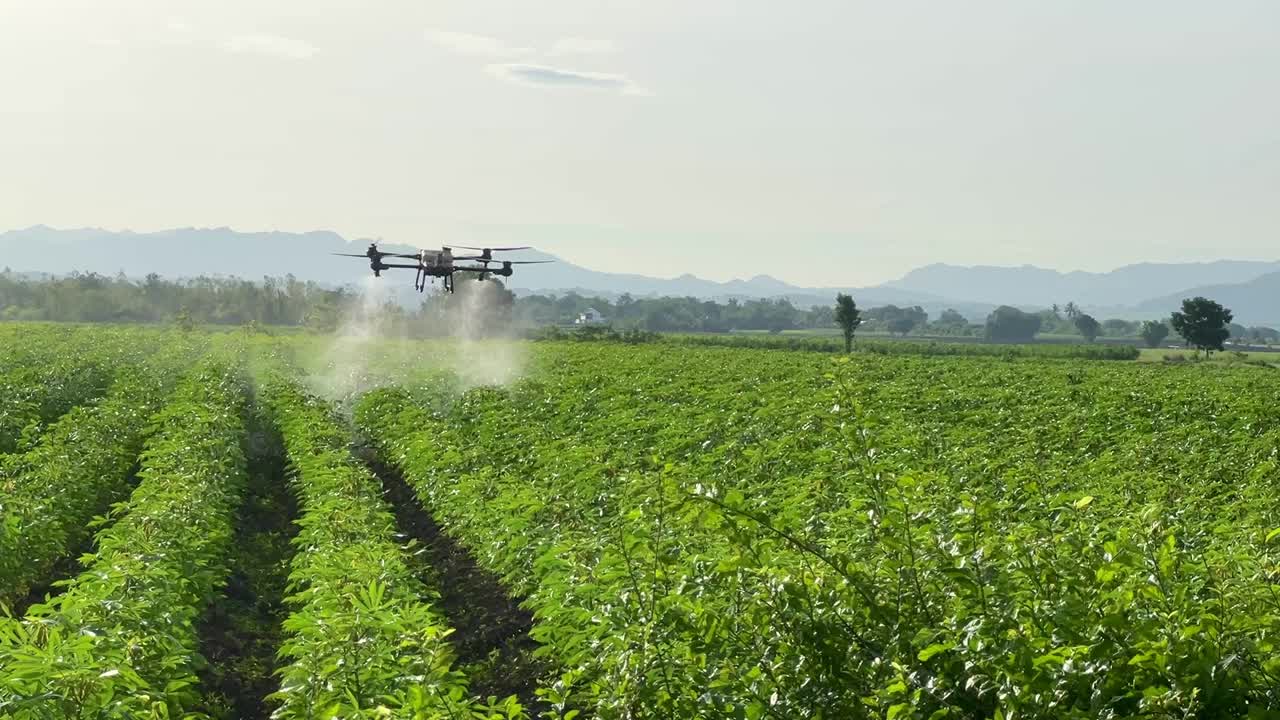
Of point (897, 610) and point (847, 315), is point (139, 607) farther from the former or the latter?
point (847, 315)

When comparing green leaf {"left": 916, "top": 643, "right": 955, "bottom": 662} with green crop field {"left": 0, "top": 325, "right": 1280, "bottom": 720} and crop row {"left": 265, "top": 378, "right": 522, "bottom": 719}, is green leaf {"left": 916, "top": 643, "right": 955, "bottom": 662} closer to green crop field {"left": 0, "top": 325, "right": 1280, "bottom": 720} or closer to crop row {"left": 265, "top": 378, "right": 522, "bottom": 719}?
green crop field {"left": 0, "top": 325, "right": 1280, "bottom": 720}

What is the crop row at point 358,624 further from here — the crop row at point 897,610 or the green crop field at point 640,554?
the crop row at point 897,610

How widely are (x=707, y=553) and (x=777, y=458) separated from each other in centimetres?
1038

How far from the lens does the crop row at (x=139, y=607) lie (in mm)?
6039

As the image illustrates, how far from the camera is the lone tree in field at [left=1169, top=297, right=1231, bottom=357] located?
98562 millimetres

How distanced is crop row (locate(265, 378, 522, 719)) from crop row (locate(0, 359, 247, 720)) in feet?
2.74

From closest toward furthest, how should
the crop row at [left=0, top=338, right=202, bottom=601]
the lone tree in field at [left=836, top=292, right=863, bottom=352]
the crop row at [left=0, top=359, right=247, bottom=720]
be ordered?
the crop row at [left=0, top=359, right=247, bottom=720], the crop row at [left=0, top=338, right=202, bottom=601], the lone tree in field at [left=836, top=292, right=863, bottom=352]

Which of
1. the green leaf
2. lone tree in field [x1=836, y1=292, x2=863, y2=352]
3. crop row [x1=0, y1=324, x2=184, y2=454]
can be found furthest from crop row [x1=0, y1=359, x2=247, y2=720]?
lone tree in field [x1=836, y1=292, x2=863, y2=352]

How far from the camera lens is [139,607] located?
8.92 meters

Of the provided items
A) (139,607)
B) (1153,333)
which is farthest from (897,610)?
(1153,333)

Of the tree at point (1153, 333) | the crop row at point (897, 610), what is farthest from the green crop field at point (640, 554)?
the tree at point (1153, 333)

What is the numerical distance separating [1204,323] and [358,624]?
10412 cm

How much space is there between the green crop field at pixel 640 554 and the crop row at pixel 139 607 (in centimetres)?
5

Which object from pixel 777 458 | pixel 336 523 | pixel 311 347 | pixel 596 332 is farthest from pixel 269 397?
pixel 596 332
